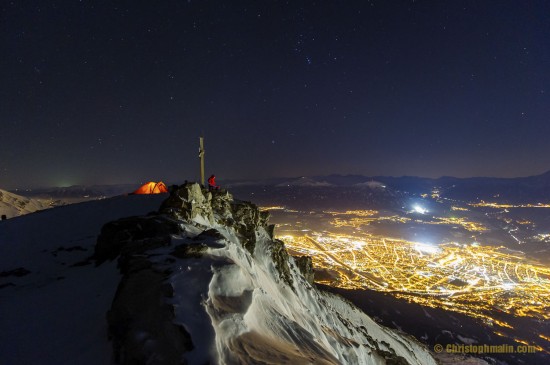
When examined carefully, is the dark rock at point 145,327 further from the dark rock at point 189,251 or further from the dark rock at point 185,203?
the dark rock at point 185,203

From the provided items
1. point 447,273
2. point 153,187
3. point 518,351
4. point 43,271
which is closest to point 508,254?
point 447,273

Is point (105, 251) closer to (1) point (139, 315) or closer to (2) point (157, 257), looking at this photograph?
(2) point (157, 257)

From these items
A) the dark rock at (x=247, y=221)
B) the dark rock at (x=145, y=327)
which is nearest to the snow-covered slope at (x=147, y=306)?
the dark rock at (x=145, y=327)

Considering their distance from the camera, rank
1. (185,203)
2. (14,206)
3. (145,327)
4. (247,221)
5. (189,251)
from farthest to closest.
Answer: (14,206) < (247,221) < (185,203) < (189,251) < (145,327)

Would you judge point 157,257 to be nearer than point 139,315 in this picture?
No

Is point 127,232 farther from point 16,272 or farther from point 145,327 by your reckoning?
point 145,327

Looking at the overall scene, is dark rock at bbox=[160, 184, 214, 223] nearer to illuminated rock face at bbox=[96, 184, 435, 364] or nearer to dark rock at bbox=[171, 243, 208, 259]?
illuminated rock face at bbox=[96, 184, 435, 364]

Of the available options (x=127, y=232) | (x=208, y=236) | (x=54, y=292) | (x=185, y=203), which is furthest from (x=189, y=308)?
(x=185, y=203)

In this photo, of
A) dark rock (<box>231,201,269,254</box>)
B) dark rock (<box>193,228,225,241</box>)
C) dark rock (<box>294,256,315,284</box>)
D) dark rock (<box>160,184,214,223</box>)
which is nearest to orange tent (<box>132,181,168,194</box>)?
dark rock (<box>231,201,269,254</box>)
